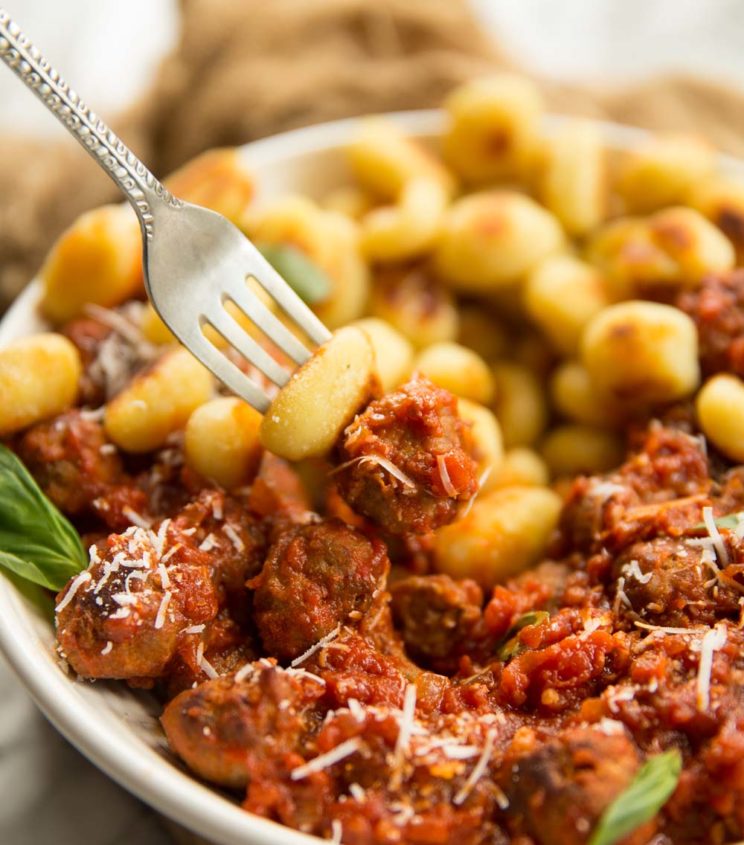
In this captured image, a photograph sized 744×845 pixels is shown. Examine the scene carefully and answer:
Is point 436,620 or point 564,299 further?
point 564,299

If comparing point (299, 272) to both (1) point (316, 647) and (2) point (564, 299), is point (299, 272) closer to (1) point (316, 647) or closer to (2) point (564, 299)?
(2) point (564, 299)

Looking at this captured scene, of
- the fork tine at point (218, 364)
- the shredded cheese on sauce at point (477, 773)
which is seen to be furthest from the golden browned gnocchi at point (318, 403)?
Answer: the shredded cheese on sauce at point (477, 773)

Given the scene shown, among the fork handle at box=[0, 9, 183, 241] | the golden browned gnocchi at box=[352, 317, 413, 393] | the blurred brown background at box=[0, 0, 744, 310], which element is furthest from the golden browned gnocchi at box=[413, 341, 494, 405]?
the blurred brown background at box=[0, 0, 744, 310]

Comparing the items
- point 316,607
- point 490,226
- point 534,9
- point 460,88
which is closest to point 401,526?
point 316,607

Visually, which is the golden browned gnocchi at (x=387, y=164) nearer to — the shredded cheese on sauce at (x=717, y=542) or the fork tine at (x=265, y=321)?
the fork tine at (x=265, y=321)

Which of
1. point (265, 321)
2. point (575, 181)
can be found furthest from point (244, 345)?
point (575, 181)

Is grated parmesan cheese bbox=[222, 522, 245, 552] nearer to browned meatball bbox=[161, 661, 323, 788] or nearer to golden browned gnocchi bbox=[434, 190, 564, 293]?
browned meatball bbox=[161, 661, 323, 788]
